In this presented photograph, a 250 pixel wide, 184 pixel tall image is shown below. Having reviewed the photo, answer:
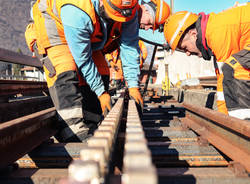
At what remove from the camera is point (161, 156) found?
5.66 ft

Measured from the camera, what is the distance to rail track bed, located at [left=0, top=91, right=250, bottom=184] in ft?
2.60

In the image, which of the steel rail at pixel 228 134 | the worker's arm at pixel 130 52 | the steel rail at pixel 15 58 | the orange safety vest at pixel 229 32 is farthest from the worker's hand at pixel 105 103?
the steel rail at pixel 15 58

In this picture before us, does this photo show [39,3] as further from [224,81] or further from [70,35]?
[224,81]

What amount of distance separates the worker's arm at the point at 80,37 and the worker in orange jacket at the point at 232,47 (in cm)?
156

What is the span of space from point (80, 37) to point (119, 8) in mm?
612

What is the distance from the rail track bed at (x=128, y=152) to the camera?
2.60 ft

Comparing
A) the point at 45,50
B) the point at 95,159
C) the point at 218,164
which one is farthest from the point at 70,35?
the point at 218,164

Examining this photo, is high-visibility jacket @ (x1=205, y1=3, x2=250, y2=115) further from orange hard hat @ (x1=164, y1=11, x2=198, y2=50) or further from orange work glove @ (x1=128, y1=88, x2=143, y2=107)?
orange work glove @ (x1=128, y1=88, x2=143, y2=107)

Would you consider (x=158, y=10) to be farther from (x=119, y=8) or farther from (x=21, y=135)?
(x=21, y=135)

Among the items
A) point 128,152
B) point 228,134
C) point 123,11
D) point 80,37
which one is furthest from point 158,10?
point 128,152

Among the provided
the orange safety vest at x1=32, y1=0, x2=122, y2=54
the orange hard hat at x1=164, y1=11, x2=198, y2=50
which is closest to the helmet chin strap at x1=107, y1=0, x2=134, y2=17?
the orange safety vest at x1=32, y1=0, x2=122, y2=54

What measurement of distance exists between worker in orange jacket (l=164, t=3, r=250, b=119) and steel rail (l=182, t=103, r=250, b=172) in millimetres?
345

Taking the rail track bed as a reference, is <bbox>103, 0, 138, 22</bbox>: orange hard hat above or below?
above

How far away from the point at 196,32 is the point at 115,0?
135cm
